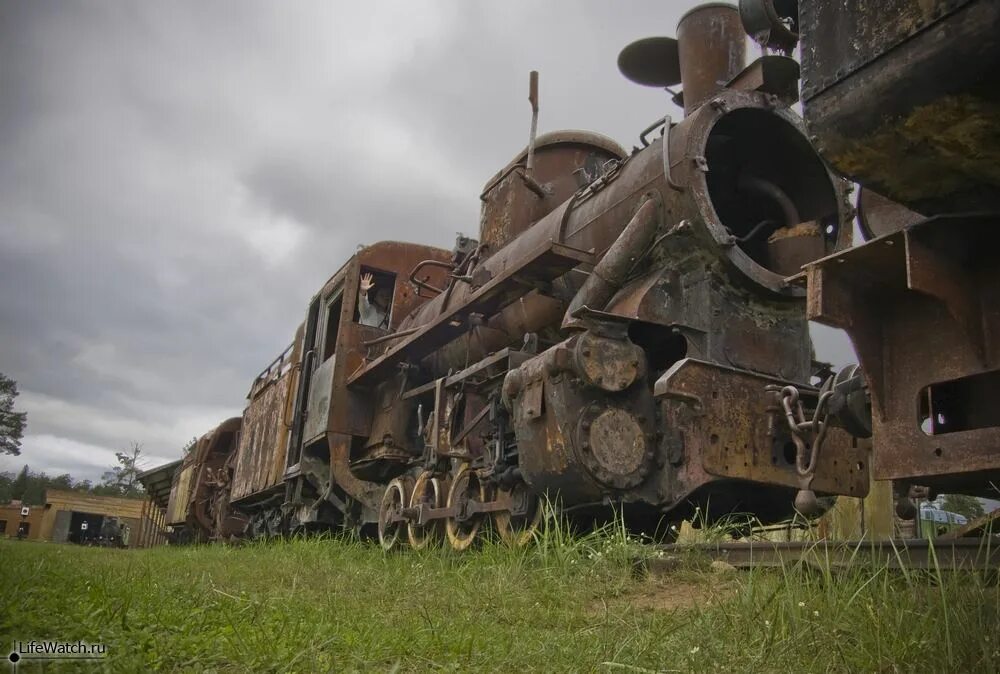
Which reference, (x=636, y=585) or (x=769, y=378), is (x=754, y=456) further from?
(x=636, y=585)

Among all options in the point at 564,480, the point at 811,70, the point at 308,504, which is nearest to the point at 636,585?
the point at 564,480

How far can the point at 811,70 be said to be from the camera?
2.29 meters

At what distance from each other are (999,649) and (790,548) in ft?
3.94

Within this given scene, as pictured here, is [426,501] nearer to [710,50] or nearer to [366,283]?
[366,283]

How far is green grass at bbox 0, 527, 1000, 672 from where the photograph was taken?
212 centimetres

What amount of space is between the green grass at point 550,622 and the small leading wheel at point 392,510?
3.10m

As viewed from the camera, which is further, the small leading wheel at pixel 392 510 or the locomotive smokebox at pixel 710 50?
the small leading wheel at pixel 392 510

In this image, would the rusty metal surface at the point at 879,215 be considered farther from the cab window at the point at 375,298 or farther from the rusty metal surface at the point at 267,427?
the rusty metal surface at the point at 267,427

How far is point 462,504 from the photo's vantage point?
5633 mm

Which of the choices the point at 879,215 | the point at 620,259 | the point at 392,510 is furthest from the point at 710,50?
the point at 392,510

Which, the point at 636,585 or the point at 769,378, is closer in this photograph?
the point at 636,585

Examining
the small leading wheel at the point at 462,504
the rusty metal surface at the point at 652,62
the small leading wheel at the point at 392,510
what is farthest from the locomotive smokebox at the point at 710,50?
the small leading wheel at the point at 392,510

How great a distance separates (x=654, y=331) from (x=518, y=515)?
4.66 ft

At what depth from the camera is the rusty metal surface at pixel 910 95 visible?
6.18 ft
